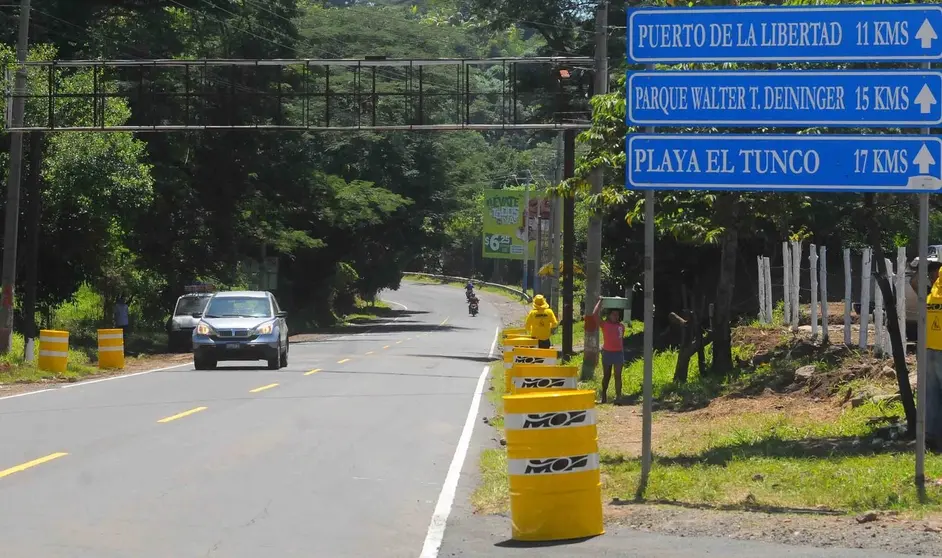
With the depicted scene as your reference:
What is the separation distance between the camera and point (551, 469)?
897 cm

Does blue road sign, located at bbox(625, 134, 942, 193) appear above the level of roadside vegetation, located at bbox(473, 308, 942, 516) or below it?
above

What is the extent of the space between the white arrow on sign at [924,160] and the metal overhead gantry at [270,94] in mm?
14980

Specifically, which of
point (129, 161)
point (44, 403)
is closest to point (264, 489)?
point (44, 403)

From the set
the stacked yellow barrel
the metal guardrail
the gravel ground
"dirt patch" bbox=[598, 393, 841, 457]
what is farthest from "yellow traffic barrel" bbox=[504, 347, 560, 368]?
the metal guardrail

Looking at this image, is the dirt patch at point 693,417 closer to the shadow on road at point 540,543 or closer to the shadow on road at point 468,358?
the shadow on road at point 540,543

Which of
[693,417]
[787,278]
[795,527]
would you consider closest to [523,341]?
[787,278]

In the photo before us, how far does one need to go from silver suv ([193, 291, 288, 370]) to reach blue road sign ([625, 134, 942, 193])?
17278 millimetres

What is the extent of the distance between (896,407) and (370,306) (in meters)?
74.4

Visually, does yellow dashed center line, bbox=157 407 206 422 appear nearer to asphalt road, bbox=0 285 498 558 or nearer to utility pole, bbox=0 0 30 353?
asphalt road, bbox=0 285 498 558

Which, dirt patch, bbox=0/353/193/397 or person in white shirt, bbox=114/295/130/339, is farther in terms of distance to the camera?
person in white shirt, bbox=114/295/130/339

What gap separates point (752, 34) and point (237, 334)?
18.0 m

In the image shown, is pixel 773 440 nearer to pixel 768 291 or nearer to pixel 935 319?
pixel 935 319

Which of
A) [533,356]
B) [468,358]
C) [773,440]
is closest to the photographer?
[773,440]

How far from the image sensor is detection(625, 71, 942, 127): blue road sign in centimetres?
1116
